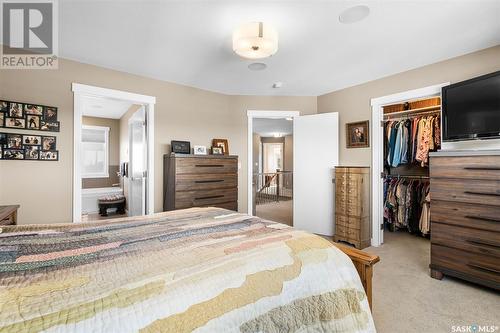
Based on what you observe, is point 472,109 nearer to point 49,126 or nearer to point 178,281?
point 178,281

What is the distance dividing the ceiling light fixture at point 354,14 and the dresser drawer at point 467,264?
7.52 ft

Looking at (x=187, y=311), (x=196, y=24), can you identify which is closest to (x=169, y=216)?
(x=187, y=311)

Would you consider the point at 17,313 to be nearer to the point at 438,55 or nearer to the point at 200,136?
the point at 200,136

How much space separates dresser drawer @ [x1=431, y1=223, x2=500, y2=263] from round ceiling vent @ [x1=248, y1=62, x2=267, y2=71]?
258 centimetres

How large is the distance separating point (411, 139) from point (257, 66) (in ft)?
8.71

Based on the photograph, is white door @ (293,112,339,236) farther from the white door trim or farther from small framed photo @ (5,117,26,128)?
small framed photo @ (5,117,26,128)

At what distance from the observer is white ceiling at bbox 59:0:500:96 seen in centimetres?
188

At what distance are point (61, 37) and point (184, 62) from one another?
1190 millimetres

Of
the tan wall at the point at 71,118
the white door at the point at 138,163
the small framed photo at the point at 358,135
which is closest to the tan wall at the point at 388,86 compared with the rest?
the small framed photo at the point at 358,135

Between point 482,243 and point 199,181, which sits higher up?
point 199,181

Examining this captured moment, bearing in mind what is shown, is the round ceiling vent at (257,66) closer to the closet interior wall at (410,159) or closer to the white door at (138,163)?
the white door at (138,163)

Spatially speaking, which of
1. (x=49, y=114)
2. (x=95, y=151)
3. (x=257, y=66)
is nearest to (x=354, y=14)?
(x=257, y=66)

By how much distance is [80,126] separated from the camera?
286 centimetres

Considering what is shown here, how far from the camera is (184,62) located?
9.56 ft
